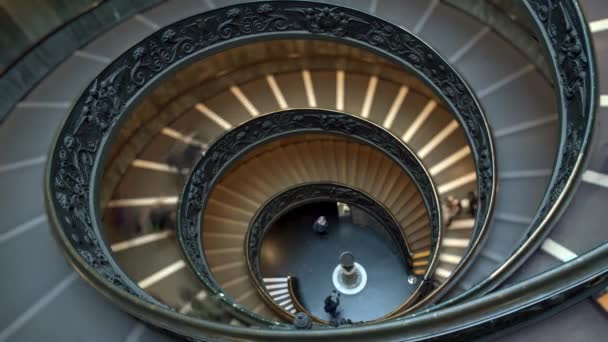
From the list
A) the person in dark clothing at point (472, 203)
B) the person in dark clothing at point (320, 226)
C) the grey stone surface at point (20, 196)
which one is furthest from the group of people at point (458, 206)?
the grey stone surface at point (20, 196)

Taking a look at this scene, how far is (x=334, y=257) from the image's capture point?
38.5ft

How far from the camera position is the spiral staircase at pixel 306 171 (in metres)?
3.88

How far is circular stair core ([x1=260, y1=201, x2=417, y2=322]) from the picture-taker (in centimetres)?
1093

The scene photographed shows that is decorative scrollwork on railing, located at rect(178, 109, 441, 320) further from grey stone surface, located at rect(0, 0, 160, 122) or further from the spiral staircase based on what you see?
grey stone surface, located at rect(0, 0, 160, 122)

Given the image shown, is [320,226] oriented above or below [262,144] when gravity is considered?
below

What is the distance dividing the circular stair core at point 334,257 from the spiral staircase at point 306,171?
55 mm

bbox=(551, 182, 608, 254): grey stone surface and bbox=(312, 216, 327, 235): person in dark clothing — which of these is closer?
bbox=(551, 182, 608, 254): grey stone surface

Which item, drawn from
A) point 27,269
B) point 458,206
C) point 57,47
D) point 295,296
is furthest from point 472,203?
point 57,47

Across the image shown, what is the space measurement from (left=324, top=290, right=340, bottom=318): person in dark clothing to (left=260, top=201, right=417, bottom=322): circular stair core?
19 cm

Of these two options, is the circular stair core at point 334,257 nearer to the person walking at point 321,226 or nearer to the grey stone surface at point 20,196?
the person walking at point 321,226

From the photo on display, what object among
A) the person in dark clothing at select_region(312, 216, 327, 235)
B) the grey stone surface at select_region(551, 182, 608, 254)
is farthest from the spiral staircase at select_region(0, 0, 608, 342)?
the person in dark clothing at select_region(312, 216, 327, 235)

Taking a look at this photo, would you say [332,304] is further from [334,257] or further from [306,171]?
[306,171]

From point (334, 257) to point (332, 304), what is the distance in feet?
4.96

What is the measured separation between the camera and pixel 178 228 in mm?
7762
